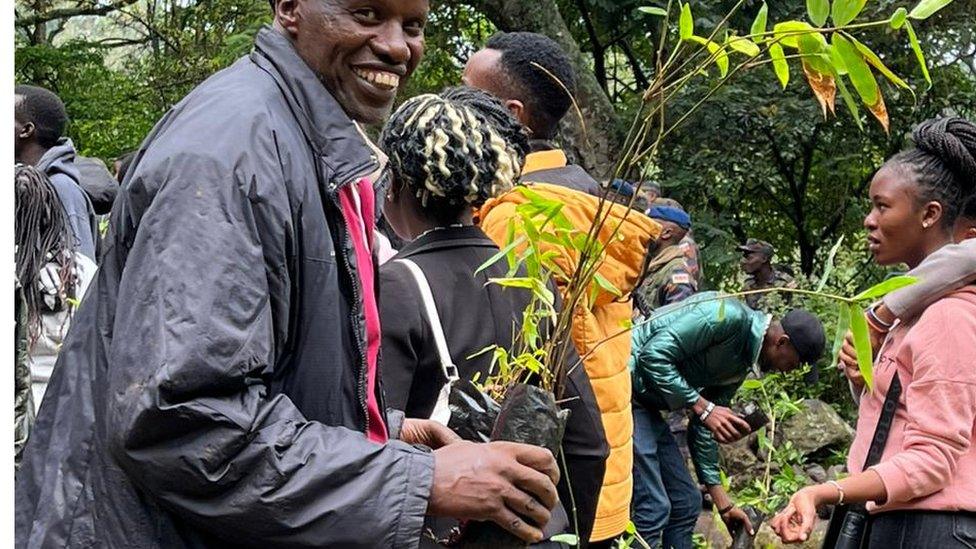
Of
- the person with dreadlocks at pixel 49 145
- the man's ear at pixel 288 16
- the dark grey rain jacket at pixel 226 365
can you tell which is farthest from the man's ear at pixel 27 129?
the dark grey rain jacket at pixel 226 365

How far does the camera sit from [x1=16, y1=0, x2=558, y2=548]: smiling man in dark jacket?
1923 millimetres

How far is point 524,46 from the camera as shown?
16.5 ft

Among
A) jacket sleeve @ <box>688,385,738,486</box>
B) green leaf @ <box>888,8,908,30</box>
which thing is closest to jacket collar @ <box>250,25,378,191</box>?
green leaf @ <box>888,8,908,30</box>

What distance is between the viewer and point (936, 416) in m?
3.87

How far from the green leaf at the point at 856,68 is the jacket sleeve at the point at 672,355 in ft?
12.5

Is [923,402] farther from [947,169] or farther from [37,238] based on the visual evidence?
[37,238]

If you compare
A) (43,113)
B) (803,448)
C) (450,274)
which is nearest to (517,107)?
(450,274)

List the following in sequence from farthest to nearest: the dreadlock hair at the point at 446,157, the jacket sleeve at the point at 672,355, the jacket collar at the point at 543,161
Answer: the jacket sleeve at the point at 672,355 < the jacket collar at the point at 543,161 < the dreadlock hair at the point at 446,157

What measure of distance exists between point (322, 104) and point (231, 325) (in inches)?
20.1

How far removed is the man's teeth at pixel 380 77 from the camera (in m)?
2.39

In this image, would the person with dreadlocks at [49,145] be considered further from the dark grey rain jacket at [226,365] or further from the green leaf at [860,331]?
the green leaf at [860,331]

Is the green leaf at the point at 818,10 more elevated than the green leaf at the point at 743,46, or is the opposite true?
the green leaf at the point at 818,10

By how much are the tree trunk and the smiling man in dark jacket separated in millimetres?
8664

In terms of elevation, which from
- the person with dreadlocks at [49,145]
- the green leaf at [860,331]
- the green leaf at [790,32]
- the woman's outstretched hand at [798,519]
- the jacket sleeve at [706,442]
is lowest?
the jacket sleeve at [706,442]
